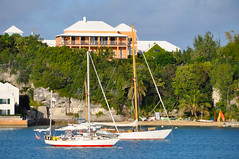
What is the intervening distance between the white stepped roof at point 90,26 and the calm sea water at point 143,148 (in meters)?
39.6

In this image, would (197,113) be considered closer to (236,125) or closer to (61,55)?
(236,125)

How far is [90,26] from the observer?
9988 cm

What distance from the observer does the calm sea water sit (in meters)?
44.0

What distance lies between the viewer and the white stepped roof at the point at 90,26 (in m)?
98.3

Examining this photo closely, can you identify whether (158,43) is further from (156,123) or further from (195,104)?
(156,123)

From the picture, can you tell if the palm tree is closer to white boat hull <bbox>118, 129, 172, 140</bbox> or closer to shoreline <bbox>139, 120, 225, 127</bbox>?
shoreline <bbox>139, 120, 225, 127</bbox>

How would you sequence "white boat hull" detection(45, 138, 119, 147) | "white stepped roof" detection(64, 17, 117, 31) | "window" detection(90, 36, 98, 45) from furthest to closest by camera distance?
"white stepped roof" detection(64, 17, 117, 31) → "window" detection(90, 36, 98, 45) → "white boat hull" detection(45, 138, 119, 147)

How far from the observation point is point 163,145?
51031mm

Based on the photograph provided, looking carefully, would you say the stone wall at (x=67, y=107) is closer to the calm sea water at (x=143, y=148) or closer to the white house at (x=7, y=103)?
the white house at (x=7, y=103)

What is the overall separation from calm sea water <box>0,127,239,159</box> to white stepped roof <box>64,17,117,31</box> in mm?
39649

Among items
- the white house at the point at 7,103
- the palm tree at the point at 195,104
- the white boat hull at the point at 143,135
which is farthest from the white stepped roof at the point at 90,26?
the white boat hull at the point at 143,135

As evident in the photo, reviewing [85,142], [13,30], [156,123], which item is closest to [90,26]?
[13,30]

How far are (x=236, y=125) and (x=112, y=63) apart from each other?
26970 millimetres

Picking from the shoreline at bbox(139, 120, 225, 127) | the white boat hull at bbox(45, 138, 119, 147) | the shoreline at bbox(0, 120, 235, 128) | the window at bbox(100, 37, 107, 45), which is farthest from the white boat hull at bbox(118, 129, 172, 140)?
the window at bbox(100, 37, 107, 45)
